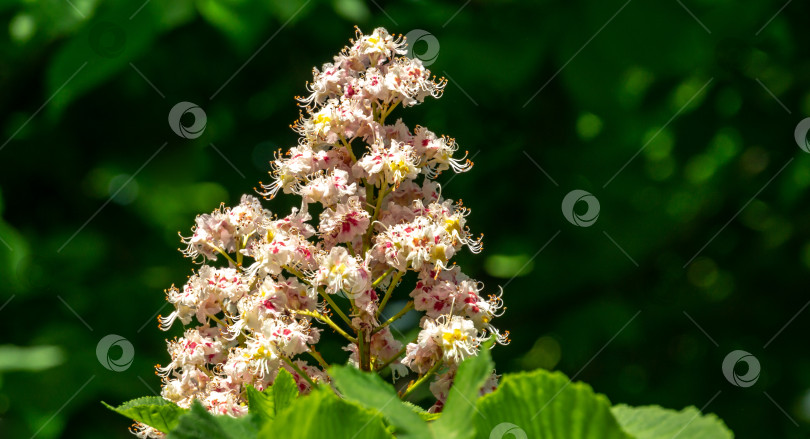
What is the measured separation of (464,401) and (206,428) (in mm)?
110

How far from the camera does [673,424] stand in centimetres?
28

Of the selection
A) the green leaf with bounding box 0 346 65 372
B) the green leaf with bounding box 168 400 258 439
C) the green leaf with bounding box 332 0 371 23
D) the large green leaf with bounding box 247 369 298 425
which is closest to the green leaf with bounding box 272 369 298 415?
the large green leaf with bounding box 247 369 298 425

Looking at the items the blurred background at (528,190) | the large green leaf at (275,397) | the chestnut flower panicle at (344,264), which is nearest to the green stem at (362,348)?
the chestnut flower panicle at (344,264)

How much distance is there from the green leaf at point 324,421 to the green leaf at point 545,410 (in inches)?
1.2

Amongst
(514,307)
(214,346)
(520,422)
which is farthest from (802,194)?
(520,422)

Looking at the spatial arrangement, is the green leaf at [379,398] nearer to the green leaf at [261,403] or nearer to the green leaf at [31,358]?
the green leaf at [261,403]

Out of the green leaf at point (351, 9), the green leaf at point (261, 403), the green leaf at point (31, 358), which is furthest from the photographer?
the green leaf at point (31, 358)

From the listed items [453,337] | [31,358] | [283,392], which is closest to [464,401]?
[283,392]

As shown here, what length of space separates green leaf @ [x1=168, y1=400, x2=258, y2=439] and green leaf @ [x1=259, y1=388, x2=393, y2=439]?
0.05 meters

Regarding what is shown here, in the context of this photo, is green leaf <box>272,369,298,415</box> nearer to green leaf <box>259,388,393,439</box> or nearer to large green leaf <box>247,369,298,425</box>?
large green leaf <box>247,369,298,425</box>

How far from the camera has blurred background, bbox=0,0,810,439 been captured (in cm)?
145

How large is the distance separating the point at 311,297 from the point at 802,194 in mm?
1237

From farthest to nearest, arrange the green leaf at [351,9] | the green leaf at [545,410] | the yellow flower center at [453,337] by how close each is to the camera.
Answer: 1. the green leaf at [351,9]
2. the yellow flower center at [453,337]
3. the green leaf at [545,410]

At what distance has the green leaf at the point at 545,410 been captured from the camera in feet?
0.85
